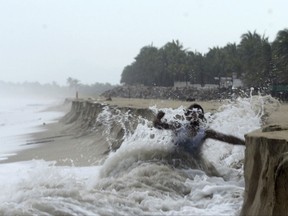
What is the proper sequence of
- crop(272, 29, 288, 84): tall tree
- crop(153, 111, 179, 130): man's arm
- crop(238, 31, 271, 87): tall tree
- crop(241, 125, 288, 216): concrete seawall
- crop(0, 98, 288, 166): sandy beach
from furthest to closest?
crop(238, 31, 271, 87): tall tree
crop(272, 29, 288, 84): tall tree
crop(0, 98, 288, 166): sandy beach
crop(153, 111, 179, 130): man's arm
crop(241, 125, 288, 216): concrete seawall

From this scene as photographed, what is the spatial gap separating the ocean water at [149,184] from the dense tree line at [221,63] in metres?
32.1

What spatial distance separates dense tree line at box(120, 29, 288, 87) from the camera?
134 ft

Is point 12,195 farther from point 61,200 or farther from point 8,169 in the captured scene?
point 8,169

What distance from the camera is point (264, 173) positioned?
14.6ft

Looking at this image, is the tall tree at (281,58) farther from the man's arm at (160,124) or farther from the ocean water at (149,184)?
the man's arm at (160,124)

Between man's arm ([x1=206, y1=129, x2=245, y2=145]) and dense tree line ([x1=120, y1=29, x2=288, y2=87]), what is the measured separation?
32.9m

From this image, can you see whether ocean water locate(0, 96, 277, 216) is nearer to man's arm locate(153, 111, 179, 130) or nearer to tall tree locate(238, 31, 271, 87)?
man's arm locate(153, 111, 179, 130)

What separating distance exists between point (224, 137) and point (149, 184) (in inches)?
66.5

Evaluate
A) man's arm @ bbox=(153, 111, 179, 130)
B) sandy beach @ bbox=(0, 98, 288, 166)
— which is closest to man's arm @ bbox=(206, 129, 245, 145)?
man's arm @ bbox=(153, 111, 179, 130)

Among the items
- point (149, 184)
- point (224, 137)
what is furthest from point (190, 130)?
point (149, 184)

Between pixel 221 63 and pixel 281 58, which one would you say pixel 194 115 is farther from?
pixel 221 63

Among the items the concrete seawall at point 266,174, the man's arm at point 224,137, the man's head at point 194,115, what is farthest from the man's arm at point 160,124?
the concrete seawall at point 266,174

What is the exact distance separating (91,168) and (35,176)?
12.8 feet

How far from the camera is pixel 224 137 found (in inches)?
296
